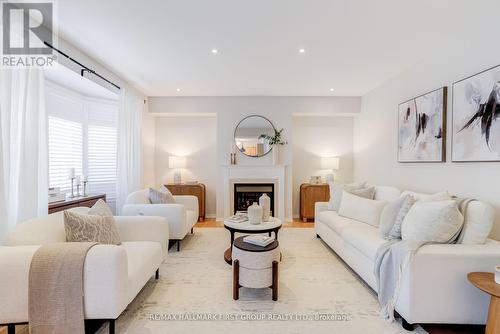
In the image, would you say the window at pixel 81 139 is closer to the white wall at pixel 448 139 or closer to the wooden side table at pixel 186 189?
the wooden side table at pixel 186 189

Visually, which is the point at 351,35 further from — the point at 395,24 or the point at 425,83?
the point at 425,83

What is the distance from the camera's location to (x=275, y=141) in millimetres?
5125

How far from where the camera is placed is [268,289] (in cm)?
243

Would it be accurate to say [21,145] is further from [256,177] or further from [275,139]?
[275,139]

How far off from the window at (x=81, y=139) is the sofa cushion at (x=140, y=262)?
2346 millimetres

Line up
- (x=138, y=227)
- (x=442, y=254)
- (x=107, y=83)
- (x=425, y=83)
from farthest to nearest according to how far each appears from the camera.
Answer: (x=107, y=83)
(x=425, y=83)
(x=138, y=227)
(x=442, y=254)

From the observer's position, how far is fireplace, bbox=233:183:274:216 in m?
5.20

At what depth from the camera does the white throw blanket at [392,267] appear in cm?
187

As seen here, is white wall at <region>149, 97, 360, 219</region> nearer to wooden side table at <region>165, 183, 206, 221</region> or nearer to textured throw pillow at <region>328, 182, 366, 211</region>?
wooden side table at <region>165, 183, 206, 221</region>

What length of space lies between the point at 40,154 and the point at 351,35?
3.45 metres

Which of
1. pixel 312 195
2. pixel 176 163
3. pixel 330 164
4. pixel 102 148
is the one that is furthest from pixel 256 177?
pixel 102 148

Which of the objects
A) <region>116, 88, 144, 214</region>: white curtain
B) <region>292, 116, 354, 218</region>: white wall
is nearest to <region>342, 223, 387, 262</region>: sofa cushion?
<region>292, 116, 354, 218</region>: white wall

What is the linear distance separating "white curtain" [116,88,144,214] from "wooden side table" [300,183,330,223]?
321 centimetres

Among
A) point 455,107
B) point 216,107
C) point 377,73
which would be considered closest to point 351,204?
point 455,107
